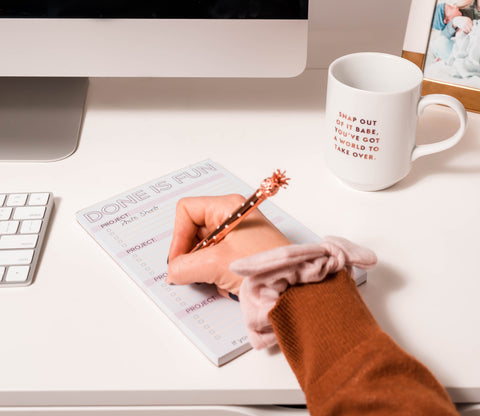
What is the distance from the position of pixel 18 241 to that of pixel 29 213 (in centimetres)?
4

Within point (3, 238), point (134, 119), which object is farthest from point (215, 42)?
point (3, 238)

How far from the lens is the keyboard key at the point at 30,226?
0.51m

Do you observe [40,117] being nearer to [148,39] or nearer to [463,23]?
[148,39]

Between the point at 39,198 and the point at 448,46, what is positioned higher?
the point at 448,46

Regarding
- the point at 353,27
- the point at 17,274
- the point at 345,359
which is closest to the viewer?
the point at 345,359

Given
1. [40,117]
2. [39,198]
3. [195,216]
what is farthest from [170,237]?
[40,117]

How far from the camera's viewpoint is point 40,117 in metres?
0.69

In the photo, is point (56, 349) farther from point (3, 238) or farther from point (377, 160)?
point (377, 160)

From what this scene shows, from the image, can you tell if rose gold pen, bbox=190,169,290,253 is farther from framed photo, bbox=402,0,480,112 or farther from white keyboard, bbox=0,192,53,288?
framed photo, bbox=402,0,480,112

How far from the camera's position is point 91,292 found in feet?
1.51

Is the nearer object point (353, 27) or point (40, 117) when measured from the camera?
point (40, 117)

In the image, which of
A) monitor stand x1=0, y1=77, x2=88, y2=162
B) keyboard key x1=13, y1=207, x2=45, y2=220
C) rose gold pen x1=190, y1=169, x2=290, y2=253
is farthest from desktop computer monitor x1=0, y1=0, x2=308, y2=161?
rose gold pen x1=190, y1=169, x2=290, y2=253

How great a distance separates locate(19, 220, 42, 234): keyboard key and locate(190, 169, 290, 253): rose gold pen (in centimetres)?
16

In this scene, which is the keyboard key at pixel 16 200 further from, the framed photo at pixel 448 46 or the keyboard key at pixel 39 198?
the framed photo at pixel 448 46
